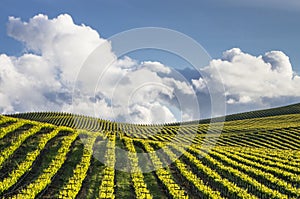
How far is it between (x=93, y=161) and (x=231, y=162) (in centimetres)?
874

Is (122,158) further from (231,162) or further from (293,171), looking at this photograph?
(293,171)

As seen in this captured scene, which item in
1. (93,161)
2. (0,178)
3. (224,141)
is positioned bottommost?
(0,178)

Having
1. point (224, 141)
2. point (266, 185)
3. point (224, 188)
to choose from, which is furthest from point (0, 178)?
point (224, 141)

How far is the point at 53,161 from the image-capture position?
835 inches

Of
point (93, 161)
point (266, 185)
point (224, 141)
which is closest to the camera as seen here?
point (266, 185)

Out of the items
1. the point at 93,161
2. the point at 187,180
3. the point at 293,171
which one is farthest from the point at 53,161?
the point at 293,171

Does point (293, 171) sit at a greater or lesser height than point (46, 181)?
greater

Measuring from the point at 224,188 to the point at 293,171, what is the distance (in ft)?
22.6

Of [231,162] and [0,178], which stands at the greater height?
[231,162]

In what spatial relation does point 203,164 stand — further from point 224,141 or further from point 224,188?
point 224,141

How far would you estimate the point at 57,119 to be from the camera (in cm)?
7562

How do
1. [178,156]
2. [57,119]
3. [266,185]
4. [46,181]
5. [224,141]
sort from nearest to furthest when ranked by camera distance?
[46,181] → [266,185] → [178,156] → [224,141] → [57,119]

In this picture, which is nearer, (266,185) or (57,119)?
(266,185)

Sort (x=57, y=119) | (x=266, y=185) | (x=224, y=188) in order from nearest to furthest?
1. (x=224, y=188)
2. (x=266, y=185)
3. (x=57, y=119)
